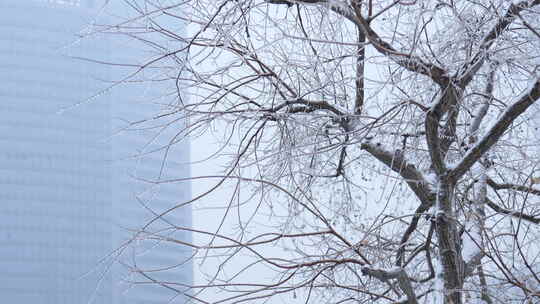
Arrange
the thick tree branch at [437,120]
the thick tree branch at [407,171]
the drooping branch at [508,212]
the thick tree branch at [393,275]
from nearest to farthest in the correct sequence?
the thick tree branch at [393,275] < the thick tree branch at [437,120] < the thick tree branch at [407,171] < the drooping branch at [508,212]

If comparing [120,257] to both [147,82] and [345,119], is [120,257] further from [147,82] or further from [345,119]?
[345,119]

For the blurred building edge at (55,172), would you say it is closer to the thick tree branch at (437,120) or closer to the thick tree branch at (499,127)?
the thick tree branch at (437,120)

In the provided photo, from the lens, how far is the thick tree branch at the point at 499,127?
146 inches

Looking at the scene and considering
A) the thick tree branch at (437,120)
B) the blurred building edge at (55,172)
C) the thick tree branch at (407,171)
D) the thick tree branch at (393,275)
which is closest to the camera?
the thick tree branch at (393,275)

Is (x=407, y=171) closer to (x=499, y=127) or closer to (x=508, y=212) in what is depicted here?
(x=499, y=127)

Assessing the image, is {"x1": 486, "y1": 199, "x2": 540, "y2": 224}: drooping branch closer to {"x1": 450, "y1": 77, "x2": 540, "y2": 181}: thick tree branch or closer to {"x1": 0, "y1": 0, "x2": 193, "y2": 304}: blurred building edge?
{"x1": 450, "y1": 77, "x2": 540, "y2": 181}: thick tree branch

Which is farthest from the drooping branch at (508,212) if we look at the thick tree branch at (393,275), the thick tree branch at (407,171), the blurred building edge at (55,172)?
the blurred building edge at (55,172)

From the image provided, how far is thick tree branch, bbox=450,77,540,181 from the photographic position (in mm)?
3717

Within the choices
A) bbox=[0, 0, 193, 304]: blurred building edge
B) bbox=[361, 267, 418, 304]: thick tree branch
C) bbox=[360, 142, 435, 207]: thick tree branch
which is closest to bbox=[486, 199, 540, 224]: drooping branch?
bbox=[360, 142, 435, 207]: thick tree branch

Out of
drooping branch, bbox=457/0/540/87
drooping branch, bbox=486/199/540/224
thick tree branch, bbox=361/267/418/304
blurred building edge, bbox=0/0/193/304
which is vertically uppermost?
blurred building edge, bbox=0/0/193/304

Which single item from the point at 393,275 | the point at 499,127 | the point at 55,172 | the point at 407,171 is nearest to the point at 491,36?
the point at 499,127

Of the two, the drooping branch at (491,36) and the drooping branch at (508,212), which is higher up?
the drooping branch at (491,36)

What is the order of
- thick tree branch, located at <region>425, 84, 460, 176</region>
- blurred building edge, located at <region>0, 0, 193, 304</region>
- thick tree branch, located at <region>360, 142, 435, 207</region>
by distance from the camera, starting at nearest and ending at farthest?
thick tree branch, located at <region>425, 84, 460, 176</region> → thick tree branch, located at <region>360, 142, 435, 207</region> → blurred building edge, located at <region>0, 0, 193, 304</region>

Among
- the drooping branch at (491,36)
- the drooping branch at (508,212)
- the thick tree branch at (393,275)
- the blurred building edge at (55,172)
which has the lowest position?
the thick tree branch at (393,275)
